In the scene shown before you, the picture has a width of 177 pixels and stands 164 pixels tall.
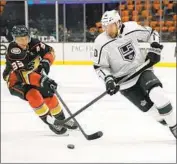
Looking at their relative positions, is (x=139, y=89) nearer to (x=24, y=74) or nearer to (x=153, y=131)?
(x=24, y=74)

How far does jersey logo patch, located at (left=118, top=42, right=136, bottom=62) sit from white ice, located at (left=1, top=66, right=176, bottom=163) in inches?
38.8

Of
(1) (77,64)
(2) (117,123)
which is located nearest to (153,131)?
(2) (117,123)

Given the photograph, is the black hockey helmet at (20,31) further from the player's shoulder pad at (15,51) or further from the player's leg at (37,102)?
the player's leg at (37,102)

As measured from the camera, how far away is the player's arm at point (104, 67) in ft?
7.26

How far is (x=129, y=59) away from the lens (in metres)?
2.35

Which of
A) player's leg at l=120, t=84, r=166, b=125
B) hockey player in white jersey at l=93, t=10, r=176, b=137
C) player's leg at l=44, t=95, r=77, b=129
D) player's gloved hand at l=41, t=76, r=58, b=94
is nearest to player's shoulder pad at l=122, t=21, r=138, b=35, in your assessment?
hockey player in white jersey at l=93, t=10, r=176, b=137

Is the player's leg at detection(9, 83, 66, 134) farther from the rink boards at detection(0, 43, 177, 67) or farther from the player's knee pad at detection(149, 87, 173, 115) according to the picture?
the rink boards at detection(0, 43, 177, 67)

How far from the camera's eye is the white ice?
3170mm

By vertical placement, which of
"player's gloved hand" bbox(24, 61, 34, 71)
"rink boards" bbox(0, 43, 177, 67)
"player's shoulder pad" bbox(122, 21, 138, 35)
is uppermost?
"player's shoulder pad" bbox(122, 21, 138, 35)

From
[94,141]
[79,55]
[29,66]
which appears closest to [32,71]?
[29,66]

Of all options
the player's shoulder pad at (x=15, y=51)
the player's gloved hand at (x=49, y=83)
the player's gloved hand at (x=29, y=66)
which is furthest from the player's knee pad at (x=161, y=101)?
the player's shoulder pad at (x=15, y=51)

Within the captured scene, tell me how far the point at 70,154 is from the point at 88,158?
0.56ft

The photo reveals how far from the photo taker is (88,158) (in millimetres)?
3123

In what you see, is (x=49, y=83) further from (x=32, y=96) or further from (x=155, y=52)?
(x=32, y=96)
